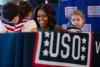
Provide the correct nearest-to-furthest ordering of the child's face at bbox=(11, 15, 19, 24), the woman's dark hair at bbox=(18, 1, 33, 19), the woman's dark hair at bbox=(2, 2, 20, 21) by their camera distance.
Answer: the woman's dark hair at bbox=(2, 2, 20, 21) → the child's face at bbox=(11, 15, 19, 24) → the woman's dark hair at bbox=(18, 1, 33, 19)

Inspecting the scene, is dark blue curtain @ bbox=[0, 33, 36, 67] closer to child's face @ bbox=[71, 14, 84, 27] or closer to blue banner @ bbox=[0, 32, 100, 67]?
blue banner @ bbox=[0, 32, 100, 67]

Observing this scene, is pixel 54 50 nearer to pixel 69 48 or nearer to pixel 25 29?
pixel 69 48

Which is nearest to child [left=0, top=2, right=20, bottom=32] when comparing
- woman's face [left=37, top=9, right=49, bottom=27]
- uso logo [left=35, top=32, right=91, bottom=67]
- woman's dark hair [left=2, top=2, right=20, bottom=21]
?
woman's dark hair [left=2, top=2, right=20, bottom=21]

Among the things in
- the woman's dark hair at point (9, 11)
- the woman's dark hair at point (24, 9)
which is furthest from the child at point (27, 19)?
the woman's dark hair at point (9, 11)

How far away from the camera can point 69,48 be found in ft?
5.16

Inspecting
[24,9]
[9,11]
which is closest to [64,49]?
[9,11]

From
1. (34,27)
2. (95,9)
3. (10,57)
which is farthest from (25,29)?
(95,9)

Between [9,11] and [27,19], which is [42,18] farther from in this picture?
[9,11]

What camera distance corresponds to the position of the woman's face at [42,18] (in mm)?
2271

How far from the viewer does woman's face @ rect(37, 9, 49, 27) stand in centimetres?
227

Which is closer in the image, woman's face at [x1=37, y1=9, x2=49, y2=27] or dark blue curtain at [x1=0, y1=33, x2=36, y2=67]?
dark blue curtain at [x1=0, y1=33, x2=36, y2=67]

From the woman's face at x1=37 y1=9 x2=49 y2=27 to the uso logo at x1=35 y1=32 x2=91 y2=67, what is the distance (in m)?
0.70

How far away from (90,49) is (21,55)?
421mm

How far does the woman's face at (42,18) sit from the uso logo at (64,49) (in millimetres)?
705
